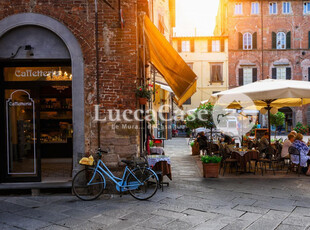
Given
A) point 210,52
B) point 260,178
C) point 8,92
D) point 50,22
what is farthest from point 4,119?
point 210,52

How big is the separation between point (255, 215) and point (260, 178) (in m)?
3.01

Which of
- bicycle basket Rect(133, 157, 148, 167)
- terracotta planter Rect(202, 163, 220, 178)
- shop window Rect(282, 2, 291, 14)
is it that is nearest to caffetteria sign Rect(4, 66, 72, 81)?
bicycle basket Rect(133, 157, 148, 167)

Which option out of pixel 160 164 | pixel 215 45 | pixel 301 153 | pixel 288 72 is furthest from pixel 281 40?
pixel 160 164

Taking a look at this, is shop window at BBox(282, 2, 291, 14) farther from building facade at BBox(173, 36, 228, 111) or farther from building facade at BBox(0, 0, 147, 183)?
building facade at BBox(0, 0, 147, 183)

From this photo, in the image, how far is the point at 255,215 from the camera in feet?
14.7

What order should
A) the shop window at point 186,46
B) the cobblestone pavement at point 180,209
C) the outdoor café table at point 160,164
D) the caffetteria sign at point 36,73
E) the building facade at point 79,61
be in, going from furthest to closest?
the shop window at point 186,46 → the outdoor café table at point 160,164 → the caffetteria sign at point 36,73 → the building facade at point 79,61 → the cobblestone pavement at point 180,209

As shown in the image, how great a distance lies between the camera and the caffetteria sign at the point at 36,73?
623 centimetres

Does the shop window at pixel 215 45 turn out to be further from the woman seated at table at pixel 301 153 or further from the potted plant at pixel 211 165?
the potted plant at pixel 211 165

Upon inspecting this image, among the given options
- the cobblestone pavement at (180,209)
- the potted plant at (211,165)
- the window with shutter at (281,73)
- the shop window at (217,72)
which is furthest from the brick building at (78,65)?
the window with shutter at (281,73)

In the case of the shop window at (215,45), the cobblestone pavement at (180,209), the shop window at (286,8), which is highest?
the shop window at (286,8)

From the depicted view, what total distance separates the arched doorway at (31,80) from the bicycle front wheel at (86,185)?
382 millimetres

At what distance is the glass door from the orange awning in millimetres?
2866

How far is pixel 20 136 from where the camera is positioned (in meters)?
6.34

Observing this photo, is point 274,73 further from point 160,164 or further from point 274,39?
point 160,164
